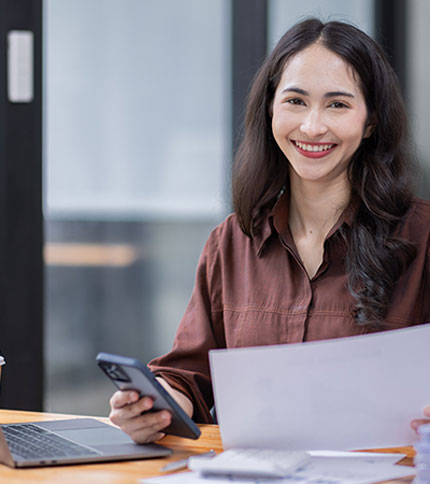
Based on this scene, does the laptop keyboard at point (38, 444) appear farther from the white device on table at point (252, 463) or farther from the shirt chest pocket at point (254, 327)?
the shirt chest pocket at point (254, 327)

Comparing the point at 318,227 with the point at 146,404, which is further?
the point at 318,227

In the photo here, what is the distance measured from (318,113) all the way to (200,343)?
1.82ft

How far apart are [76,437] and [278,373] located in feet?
1.38

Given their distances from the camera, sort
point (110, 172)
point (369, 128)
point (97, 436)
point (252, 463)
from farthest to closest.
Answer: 1. point (110, 172)
2. point (369, 128)
3. point (97, 436)
4. point (252, 463)

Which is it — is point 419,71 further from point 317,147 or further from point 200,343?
point 200,343

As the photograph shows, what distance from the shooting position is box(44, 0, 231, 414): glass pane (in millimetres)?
2457

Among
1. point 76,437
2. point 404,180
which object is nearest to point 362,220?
point 404,180

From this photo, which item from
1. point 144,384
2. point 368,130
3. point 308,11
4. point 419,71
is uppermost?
point 308,11

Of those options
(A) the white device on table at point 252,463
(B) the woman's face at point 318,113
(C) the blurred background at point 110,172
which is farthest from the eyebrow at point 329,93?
(C) the blurred background at point 110,172

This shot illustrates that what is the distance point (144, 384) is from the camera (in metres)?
1.23

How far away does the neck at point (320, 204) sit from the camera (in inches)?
68.4

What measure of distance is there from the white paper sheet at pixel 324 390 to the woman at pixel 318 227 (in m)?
0.43

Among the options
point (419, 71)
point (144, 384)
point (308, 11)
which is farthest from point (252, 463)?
point (419, 71)

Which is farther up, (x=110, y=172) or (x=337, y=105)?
(x=337, y=105)
